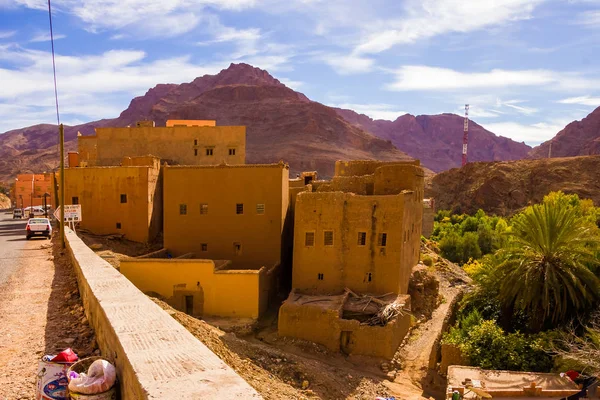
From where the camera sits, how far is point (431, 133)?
7598 inches

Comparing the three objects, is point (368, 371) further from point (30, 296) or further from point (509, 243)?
point (30, 296)

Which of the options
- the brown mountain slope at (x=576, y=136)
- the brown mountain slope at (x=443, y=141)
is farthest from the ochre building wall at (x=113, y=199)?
the brown mountain slope at (x=443, y=141)

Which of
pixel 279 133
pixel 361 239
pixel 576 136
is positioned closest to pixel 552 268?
pixel 361 239

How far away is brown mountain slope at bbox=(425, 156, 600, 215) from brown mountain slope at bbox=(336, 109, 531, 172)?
97.3 meters

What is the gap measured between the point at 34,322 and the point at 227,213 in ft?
47.7

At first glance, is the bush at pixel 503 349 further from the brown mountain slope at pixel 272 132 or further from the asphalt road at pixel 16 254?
the brown mountain slope at pixel 272 132

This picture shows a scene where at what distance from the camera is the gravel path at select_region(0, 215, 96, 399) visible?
5.00 m

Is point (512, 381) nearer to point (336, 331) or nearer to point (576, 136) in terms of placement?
point (336, 331)

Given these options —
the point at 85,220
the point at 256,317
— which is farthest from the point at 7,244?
the point at 256,317

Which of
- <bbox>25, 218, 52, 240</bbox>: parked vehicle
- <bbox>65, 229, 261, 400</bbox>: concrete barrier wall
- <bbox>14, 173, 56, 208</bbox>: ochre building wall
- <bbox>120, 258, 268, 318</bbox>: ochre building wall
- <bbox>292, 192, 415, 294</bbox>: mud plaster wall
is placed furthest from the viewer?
<bbox>14, 173, 56, 208</bbox>: ochre building wall

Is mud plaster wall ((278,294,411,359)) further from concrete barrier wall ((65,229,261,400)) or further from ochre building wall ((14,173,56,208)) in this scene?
ochre building wall ((14,173,56,208))

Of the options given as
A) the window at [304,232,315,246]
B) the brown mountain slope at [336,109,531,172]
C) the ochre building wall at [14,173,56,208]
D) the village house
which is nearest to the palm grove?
the village house

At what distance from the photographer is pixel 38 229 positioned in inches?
811

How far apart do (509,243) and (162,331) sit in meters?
13.6
